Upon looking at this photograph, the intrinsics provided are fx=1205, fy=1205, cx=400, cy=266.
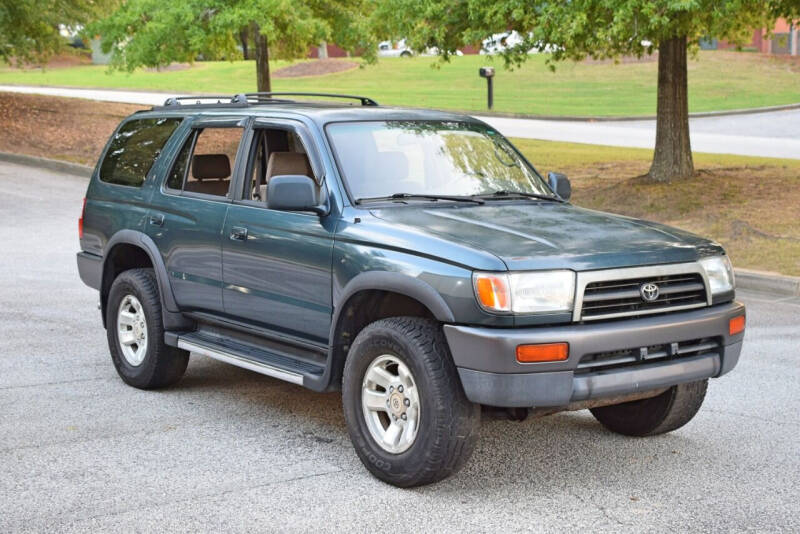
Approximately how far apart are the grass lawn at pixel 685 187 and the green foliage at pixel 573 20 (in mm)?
2103

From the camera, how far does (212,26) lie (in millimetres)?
22891

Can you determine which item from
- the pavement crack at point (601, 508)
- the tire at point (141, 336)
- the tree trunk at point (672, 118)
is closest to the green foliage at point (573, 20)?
the tree trunk at point (672, 118)

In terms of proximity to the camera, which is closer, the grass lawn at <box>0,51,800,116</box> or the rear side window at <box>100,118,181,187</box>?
the rear side window at <box>100,118,181,187</box>

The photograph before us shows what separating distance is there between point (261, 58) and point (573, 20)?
11789mm

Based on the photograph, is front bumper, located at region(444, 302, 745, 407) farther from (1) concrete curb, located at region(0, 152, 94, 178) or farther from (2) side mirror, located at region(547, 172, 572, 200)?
(1) concrete curb, located at region(0, 152, 94, 178)

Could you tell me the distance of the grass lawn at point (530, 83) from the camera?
4109 centimetres

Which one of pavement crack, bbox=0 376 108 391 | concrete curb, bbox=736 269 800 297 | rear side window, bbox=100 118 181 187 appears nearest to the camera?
pavement crack, bbox=0 376 108 391

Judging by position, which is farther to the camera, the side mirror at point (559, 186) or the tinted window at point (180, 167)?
the tinted window at point (180, 167)

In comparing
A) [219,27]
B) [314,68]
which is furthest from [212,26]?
[314,68]

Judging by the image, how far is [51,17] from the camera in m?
29.2

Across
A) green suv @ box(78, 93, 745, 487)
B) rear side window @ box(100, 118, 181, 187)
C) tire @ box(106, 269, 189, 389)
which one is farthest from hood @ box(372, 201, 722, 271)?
rear side window @ box(100, 118, 181, 187)

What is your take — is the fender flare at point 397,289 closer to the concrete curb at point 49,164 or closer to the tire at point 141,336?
the tire at point 141,336

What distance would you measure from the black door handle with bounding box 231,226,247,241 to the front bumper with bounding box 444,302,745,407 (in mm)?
1843

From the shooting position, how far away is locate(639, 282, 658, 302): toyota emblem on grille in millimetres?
5758
